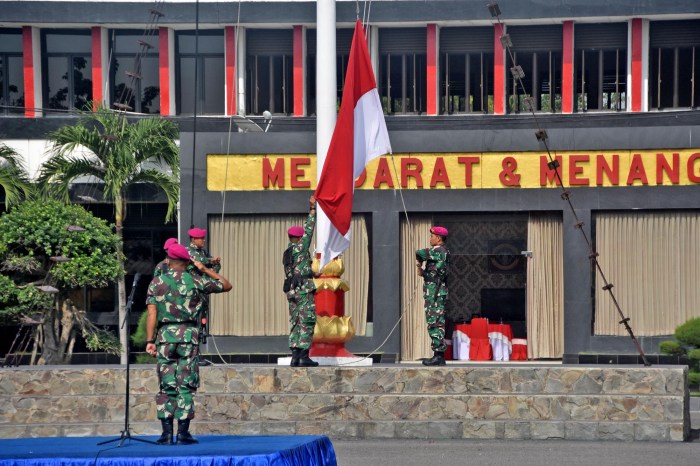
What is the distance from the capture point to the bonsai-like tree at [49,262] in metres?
23.3

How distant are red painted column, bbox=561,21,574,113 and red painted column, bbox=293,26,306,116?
5320mm

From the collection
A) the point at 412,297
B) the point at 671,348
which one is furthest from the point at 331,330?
the point at 412,297

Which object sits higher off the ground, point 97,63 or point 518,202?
point 97,63

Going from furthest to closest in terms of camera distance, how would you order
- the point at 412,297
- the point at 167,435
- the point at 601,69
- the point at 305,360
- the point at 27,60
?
the point at 27,60 < the point at 601,69 < the point at 412,297 < the point at 305,360 < the point at 167,435

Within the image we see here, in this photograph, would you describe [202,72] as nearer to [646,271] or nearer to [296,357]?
[646,271]

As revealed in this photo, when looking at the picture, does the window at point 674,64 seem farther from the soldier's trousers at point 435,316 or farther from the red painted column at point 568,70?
the soldier's trousers at point 435,316

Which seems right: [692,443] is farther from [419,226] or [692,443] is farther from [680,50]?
[680,50]

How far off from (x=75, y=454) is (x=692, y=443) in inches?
301

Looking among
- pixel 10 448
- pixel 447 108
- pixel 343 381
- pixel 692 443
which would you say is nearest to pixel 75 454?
pixel 10 448

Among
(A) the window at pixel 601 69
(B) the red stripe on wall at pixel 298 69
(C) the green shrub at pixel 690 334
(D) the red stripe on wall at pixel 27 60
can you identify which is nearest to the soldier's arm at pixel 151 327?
(C) the green shrub at pixel 690 334

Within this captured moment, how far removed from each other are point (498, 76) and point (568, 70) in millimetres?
1406

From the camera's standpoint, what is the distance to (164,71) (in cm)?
2800

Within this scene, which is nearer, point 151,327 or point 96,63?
point 151,327

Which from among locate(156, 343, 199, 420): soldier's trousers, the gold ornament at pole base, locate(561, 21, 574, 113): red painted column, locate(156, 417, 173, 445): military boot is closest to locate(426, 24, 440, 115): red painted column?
locate(561, 21, 574, 113): red painted column
